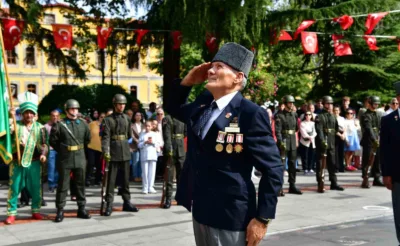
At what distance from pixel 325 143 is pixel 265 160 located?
8156mm

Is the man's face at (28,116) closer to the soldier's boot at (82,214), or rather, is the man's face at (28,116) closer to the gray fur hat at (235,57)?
the soldier's boot at (82,214)

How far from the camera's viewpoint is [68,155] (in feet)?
26.6

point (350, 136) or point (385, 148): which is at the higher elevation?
point (350, 136)

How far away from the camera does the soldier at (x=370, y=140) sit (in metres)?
11.5

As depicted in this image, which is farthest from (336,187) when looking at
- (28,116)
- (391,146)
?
(28,116)

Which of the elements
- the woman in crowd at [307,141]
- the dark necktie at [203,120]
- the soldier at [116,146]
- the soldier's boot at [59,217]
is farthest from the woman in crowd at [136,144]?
the dark necktie at [203,120]

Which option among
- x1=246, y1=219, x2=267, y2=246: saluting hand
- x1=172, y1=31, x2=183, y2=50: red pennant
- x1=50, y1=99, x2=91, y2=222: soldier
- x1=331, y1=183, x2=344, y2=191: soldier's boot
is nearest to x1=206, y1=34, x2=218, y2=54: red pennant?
x1=172, y1=31, x2=183, y2=50: red pennant

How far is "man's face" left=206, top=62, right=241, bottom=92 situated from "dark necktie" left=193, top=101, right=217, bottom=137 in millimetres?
147

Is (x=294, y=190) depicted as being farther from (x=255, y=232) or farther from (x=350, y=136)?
(x=255, y=232)

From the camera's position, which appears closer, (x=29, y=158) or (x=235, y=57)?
(x=235, y=57)

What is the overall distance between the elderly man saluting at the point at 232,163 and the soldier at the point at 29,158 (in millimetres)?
5532

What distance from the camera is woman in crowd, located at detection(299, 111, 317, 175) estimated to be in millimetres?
14367

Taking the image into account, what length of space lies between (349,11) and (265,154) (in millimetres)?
12510

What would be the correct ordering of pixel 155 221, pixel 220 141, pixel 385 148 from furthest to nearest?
pixel 155 221
pixel 385 148
pixel 220 141
